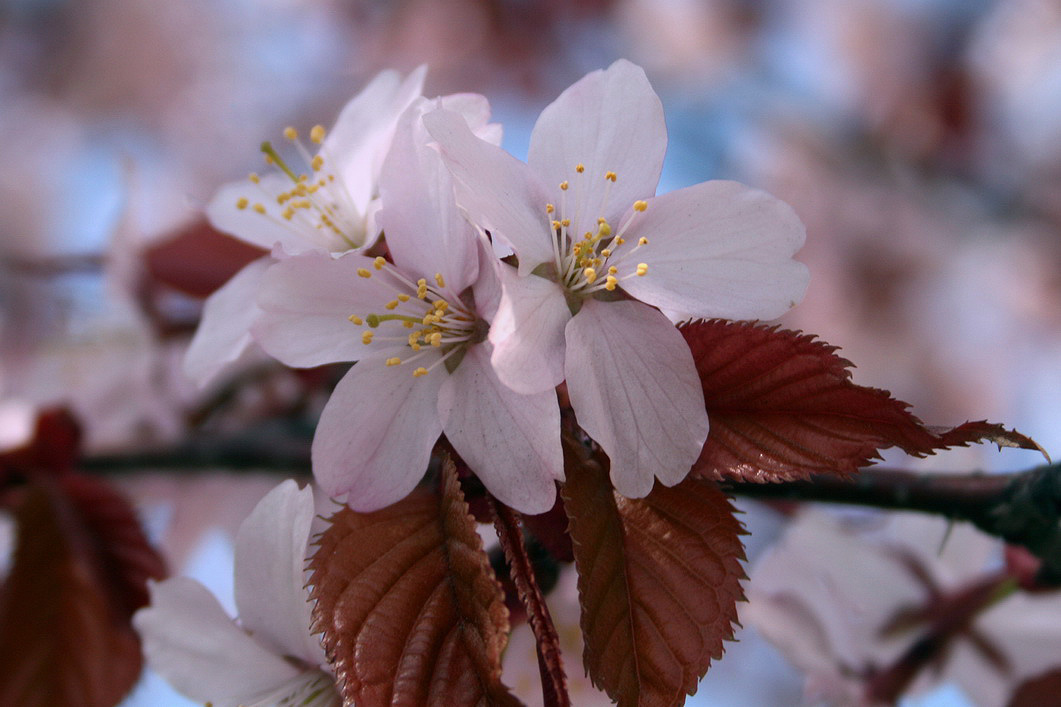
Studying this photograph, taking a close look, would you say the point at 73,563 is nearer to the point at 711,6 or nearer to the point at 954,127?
the point at 954,127

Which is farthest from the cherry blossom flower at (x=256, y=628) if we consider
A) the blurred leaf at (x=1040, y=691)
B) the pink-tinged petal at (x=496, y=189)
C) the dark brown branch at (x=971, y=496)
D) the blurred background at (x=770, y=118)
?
the blurred background at (x=770, y=118)

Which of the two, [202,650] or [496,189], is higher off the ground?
[496,189]

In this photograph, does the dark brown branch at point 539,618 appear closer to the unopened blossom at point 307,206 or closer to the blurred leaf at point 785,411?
the blurred leaf at point 785,411

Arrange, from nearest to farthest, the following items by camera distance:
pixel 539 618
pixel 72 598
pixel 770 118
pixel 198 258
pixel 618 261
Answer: pixel 539 618
pixel 618 261
pixel 72 598
pixel 198 258
pixel 770 118

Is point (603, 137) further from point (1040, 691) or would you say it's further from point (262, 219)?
point (1040, 691)

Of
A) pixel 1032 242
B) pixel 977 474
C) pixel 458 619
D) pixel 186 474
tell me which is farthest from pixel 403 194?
pixel 1032 242

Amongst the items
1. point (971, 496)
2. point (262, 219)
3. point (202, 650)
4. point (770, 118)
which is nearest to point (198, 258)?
point (262, 219)

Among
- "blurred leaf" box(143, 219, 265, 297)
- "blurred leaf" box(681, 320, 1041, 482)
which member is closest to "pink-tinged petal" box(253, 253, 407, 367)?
"blurred leaf" box(681, 320, 1041, 482)
